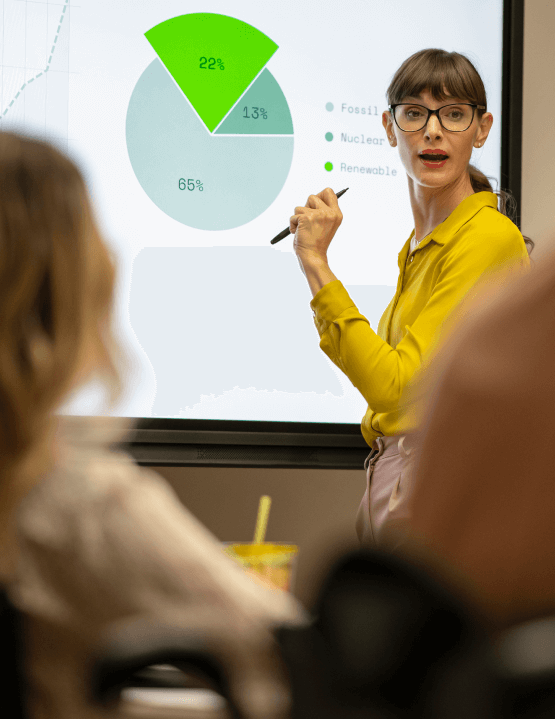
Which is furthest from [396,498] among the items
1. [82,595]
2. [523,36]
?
[523,36]

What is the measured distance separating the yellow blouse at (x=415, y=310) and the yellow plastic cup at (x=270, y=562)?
24 centimetres

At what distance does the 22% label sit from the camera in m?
1.47

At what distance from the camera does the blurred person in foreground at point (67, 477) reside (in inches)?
14.9

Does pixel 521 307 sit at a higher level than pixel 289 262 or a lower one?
lower

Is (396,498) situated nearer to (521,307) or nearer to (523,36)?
(521,307)

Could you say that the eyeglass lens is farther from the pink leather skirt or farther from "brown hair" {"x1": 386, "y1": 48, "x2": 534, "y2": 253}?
the pink leather skirt

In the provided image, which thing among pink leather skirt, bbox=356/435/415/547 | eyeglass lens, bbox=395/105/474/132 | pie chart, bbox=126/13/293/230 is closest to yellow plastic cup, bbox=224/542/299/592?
pink leather skirt, bbox=356/435/415/547

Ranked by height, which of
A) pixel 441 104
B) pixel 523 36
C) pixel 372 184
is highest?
pixel 523 36

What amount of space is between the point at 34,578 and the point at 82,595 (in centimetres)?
3

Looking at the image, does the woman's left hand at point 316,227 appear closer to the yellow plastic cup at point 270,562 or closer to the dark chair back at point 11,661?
the yellow plastic cup at point 270,562

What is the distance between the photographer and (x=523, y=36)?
167 cm

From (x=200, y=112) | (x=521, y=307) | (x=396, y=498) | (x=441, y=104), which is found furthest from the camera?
(x=200, y=112)

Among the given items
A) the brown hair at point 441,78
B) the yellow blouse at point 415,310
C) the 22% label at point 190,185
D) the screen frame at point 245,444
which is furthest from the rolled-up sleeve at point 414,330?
the 22% label at point 190,185

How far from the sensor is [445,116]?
3.76 feet
